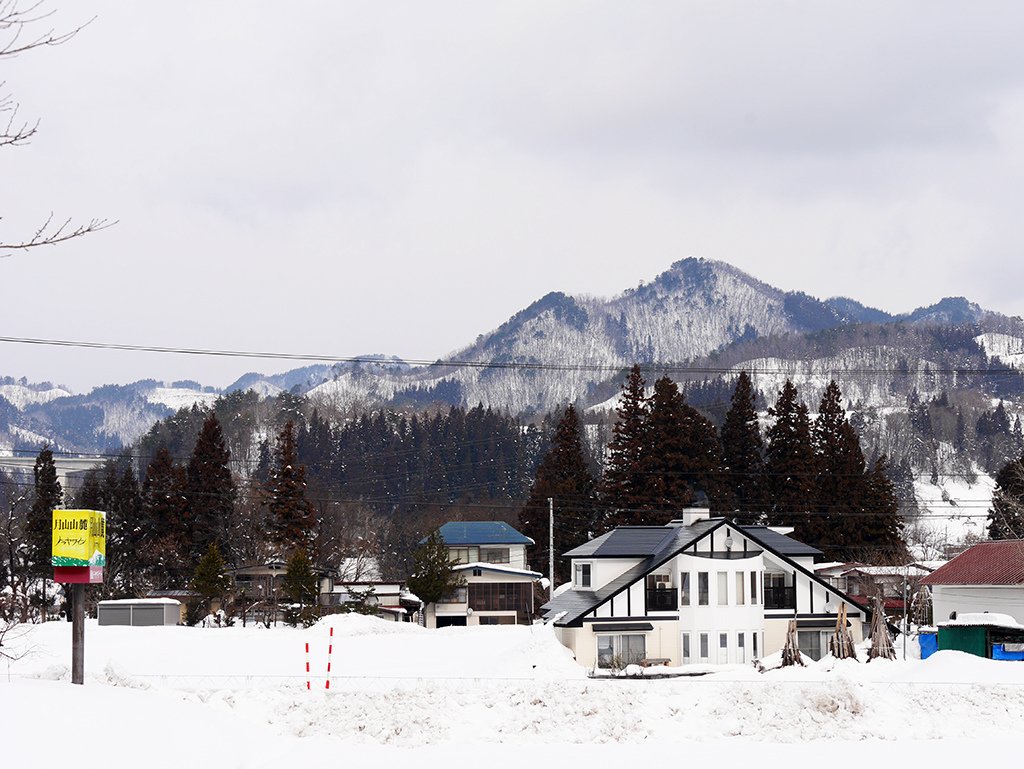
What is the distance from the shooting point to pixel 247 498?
78812mm

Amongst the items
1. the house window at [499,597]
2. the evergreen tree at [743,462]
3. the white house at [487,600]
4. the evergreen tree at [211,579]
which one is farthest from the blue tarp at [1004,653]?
the evergreen tree at [211,579]

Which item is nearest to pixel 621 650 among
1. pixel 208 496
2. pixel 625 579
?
pixel 625 579

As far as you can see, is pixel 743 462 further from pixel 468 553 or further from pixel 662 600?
pixel 662 600

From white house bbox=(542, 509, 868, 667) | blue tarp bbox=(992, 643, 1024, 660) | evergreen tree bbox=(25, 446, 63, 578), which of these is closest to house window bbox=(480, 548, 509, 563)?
evergreen tree bbox=(25, 446, 63, 578)

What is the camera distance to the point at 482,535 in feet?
Answer: 221

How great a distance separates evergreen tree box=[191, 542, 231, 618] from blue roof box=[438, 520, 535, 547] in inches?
705

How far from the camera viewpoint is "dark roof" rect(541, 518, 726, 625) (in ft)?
126

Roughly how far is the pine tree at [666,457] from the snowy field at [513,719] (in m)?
33.8

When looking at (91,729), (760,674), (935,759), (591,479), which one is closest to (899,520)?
(591,479)

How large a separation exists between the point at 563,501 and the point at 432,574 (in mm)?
11303

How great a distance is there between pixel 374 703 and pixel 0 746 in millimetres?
9672

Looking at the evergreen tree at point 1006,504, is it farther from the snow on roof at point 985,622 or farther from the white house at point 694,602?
the snow on roof at point 985,622

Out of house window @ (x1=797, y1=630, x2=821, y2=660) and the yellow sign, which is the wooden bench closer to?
house window @ (x1=797, y1=630, x2=821, y2=660)

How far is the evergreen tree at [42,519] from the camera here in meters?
58.8
